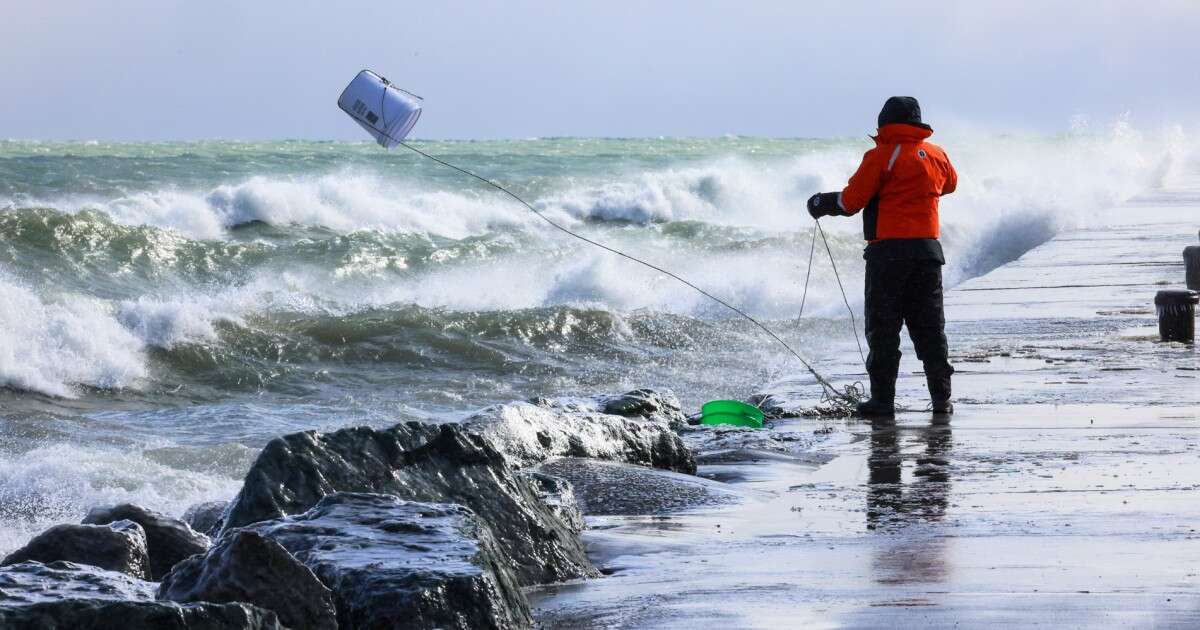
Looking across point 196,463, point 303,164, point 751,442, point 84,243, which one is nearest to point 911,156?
point 751,442

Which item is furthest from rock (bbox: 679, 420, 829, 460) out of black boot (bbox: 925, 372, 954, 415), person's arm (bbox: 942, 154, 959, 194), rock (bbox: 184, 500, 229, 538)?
rock (bbox: 184, 500, 229, 538)

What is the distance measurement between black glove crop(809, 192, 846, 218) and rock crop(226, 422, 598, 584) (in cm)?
333

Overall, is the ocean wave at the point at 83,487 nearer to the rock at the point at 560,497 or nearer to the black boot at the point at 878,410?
the rock at the point at 560,497

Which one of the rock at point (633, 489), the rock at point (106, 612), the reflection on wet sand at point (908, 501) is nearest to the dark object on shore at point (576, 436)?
the rock at point (633, 489)

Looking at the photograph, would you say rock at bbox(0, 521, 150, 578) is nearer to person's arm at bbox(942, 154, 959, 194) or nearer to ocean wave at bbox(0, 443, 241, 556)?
ocean wave at bbox(0, 443, 241, 556)

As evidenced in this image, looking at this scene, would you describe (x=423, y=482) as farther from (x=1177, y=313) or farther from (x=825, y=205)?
(x=1177, y=313)

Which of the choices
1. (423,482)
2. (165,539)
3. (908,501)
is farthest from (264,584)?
(908,501)

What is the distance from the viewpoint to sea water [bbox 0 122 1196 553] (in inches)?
419

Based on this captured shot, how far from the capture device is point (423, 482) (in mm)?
5020

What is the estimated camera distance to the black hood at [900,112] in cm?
772

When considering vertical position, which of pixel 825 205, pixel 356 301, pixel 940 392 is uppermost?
pixel 825 205

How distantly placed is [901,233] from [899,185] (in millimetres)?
243

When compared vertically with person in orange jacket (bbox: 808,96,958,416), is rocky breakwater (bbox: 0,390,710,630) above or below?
below

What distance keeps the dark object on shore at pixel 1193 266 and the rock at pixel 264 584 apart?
34.9ft
